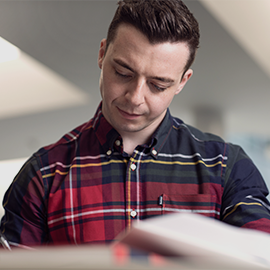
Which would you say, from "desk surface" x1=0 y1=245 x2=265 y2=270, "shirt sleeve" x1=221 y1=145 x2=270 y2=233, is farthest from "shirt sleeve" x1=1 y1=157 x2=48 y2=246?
"desk surface" x1=0 y1=245 x2=265 y2=270

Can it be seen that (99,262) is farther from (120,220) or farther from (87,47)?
(87,47)

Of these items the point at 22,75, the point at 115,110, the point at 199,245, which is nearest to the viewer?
the point at 199,245

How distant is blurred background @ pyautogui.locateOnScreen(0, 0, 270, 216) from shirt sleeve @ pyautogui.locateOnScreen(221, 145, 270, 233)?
79 cm

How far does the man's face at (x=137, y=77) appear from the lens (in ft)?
3.40

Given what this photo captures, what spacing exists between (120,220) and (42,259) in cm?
95

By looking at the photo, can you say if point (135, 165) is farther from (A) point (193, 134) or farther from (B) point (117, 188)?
(A) point (193, 134)

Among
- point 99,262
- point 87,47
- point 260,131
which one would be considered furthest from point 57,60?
point 99,262

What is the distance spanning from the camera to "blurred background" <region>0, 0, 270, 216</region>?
1.92 m

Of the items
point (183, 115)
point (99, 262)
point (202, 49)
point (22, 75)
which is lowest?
point (183, 115)

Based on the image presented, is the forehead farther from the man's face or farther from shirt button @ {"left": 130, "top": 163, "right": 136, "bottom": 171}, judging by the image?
shirt button @ {"left": 130, "top": 163, "right": 136, "bottom": 171}

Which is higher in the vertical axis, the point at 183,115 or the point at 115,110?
the point at 115,110

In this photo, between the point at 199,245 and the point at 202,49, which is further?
the point at 202,49

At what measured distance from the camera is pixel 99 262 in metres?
0.20

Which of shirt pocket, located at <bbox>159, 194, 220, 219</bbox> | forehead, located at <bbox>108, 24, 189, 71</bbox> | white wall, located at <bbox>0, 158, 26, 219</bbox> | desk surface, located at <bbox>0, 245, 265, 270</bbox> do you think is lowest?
white wall, located at <bbox>0, 158, 26, 219</bbox>
